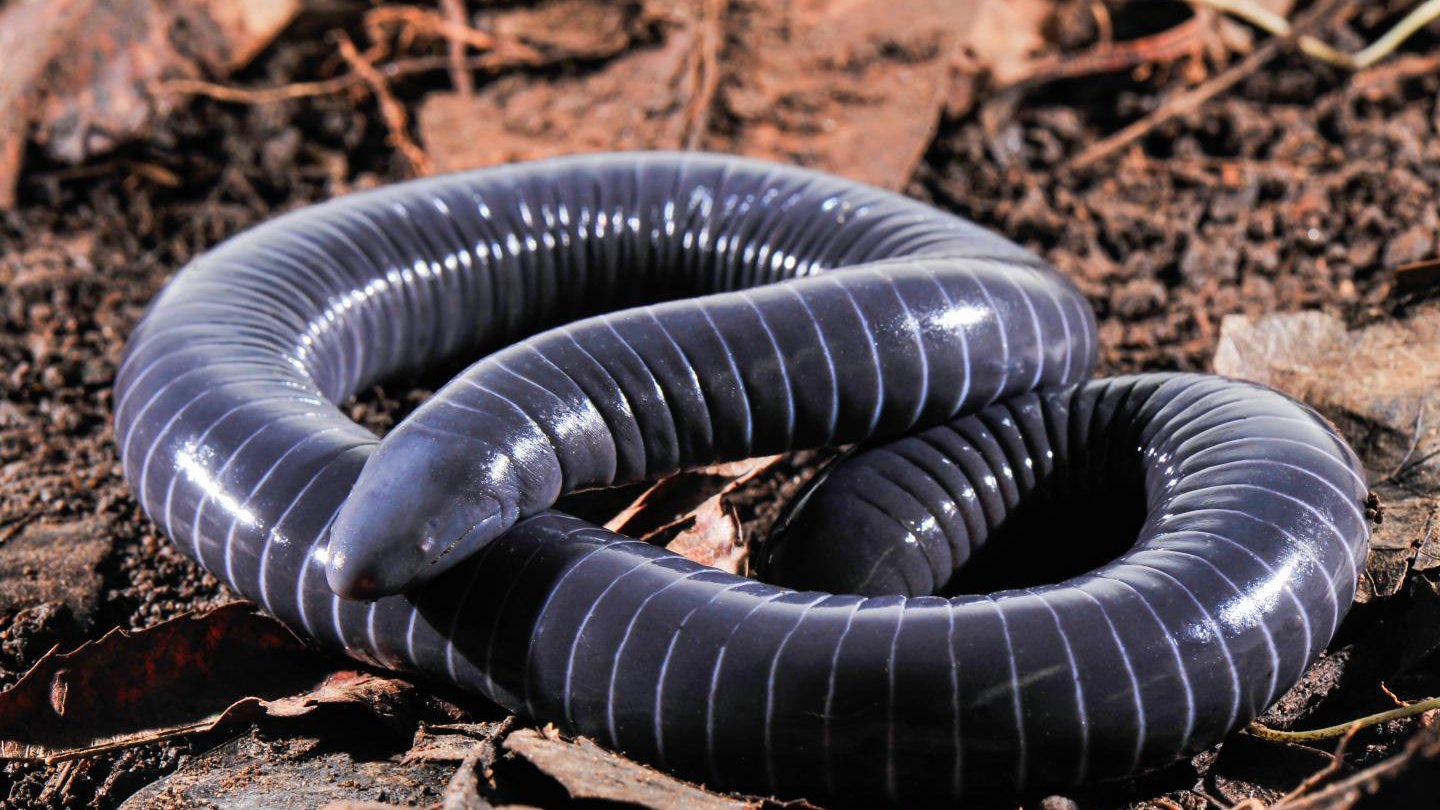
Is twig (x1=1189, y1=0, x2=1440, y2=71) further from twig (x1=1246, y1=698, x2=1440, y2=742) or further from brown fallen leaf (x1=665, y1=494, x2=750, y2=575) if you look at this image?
twig (x1=1246, y1=698, x2=1440, y2=742)

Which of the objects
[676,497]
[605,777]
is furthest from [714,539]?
[605,777]

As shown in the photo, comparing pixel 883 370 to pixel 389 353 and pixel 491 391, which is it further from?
pixel 389 353

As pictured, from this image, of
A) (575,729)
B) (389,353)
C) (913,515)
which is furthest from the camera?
(389,353)

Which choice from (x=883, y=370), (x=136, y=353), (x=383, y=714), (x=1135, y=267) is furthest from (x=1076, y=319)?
(x=136, y=353)

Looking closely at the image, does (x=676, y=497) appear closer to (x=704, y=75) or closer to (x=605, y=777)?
(x=605, y=777)

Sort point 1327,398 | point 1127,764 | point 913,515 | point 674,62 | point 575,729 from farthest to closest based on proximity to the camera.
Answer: point 674,62 → point 1327,398 → point 913,515 → point 575,729 → point 1127,764

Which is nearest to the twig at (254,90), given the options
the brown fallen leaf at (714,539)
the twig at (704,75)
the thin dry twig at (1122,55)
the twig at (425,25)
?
the twig at (425,25)

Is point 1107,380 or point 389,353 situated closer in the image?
point 1107,380

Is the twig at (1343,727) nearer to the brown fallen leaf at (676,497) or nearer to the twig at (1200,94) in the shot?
the brown fallen leaf at (676,497)
